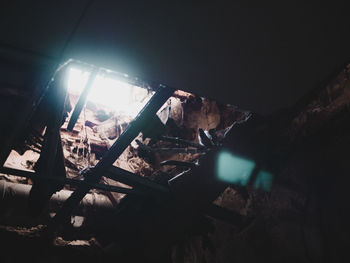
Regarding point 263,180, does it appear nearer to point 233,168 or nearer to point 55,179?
Answer: point 233,168

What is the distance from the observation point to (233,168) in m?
4.32

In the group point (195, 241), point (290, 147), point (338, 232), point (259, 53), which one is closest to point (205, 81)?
point (259, 53)

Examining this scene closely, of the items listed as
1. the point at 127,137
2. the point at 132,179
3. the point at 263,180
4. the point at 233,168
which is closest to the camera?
the point at 127,137

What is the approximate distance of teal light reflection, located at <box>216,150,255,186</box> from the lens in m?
4.27

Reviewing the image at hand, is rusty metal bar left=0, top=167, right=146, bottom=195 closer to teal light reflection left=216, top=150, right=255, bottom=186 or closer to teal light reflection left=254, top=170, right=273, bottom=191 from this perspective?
teal light reflection left=216, top=150, right=255, bottom=186

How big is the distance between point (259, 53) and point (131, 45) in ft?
4.14

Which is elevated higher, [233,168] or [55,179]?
[233,168]

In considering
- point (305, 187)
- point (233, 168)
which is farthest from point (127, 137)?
point (305, 187)

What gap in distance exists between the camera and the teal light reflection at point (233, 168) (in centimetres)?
427

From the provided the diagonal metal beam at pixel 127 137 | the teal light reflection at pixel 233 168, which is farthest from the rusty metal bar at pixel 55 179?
the teal light reflection at pixel 233 168

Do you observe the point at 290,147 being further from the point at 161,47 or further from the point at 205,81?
the point at 161,47

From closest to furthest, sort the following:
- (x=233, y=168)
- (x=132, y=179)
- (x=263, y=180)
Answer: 1. (x=233, y=168)
2. (x=132, y=179)
3. (x=263, y=180)

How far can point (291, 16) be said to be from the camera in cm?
194

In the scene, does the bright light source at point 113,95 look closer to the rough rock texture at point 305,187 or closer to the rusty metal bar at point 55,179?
the rusty metal bar at point 55,179
